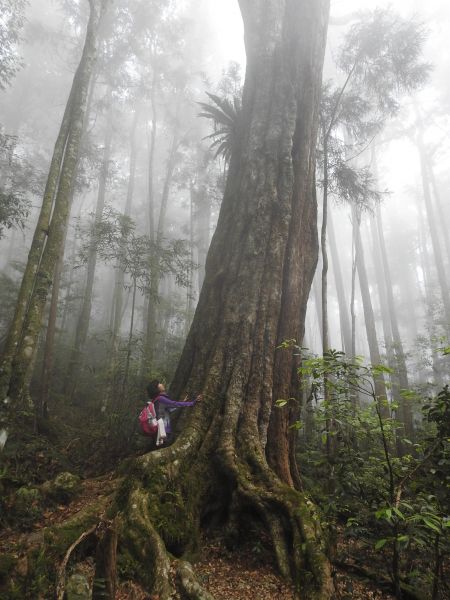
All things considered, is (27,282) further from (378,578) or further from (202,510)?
(378,578)

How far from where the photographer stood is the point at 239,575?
131 inches

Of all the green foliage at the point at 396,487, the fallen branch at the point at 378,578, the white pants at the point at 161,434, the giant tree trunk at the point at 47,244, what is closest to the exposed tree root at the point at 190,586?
the green foliage at the point at 396,487

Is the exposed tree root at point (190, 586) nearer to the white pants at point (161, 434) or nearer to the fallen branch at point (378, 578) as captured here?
the fallen branch at point (378, 578)

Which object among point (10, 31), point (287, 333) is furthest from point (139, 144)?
point (287, 333)

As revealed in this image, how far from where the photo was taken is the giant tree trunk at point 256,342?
129 inches

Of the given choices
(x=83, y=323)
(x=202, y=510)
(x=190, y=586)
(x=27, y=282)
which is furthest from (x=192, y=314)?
(x=190, y=586)

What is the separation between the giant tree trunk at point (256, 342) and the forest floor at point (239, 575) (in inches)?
6.3

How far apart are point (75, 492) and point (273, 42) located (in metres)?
8.02

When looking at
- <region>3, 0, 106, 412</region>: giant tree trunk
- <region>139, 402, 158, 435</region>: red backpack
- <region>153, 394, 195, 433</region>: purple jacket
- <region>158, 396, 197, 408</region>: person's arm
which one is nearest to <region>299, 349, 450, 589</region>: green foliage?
<region>158, 396, 197, 408</region>: person's arm

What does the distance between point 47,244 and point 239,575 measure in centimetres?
478

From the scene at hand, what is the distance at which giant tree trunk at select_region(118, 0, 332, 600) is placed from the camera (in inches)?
129

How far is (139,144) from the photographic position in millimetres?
29109

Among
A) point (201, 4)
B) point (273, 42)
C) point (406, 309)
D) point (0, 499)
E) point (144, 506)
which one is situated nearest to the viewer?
point (144, 506)

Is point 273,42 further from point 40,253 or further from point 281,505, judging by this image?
point 281,505
